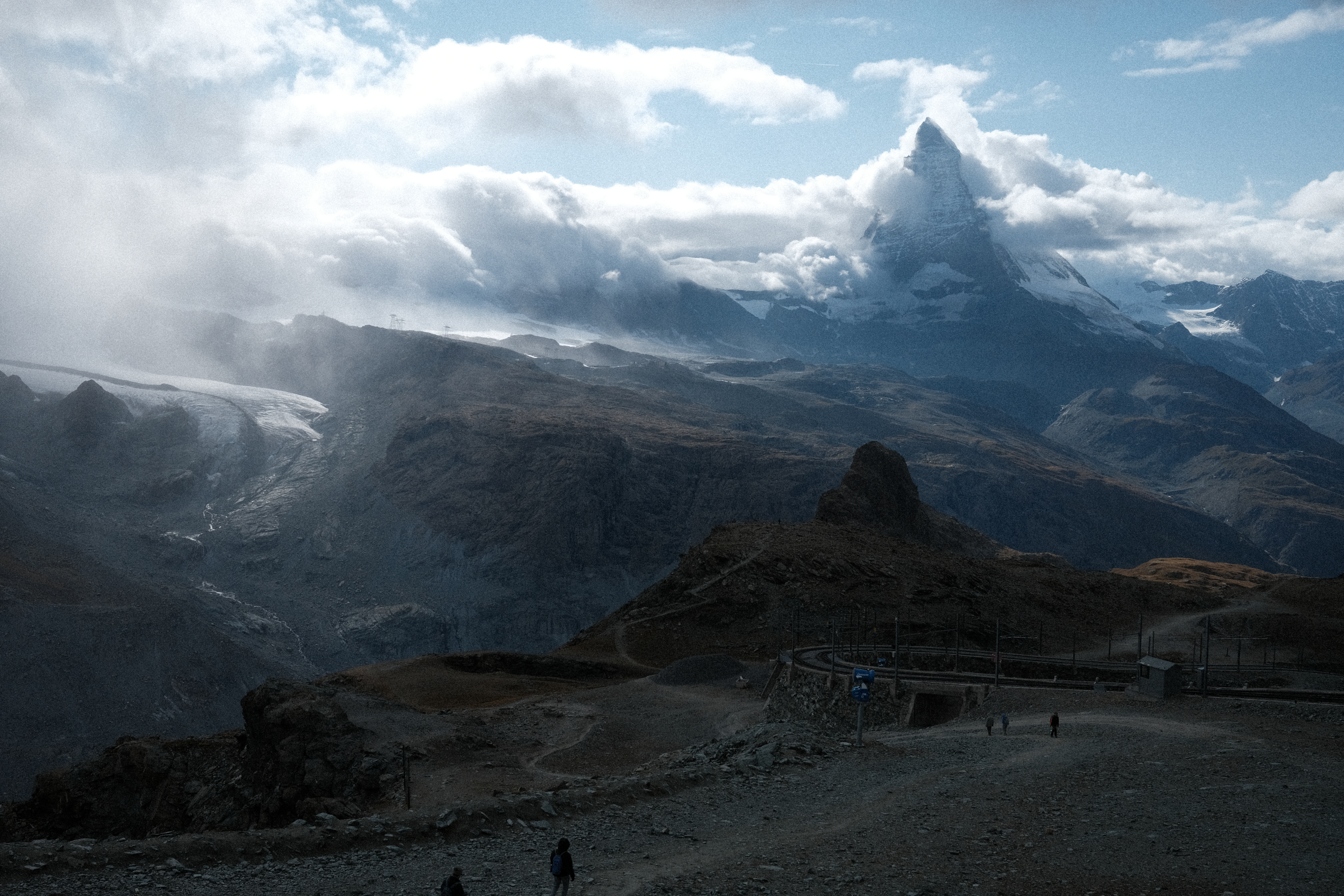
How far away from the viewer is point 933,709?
45719 millimetres

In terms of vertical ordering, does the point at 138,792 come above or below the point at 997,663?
below

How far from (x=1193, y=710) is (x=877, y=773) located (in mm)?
15951

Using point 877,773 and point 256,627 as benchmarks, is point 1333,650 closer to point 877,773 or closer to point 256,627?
point 877,773

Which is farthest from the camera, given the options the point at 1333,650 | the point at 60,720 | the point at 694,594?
the point at 60,720

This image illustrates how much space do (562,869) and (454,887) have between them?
2.13m

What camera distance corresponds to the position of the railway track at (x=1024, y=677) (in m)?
44.8

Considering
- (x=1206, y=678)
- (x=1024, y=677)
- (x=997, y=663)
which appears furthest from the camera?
(x=1024, y=677)

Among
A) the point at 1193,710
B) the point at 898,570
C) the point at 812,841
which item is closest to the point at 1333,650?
the point at 898,570

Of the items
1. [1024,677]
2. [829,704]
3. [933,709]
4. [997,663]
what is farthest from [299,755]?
[1024,677]

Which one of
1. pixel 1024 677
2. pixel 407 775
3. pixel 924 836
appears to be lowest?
pixel 407 775

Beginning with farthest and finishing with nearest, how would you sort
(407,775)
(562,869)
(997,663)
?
(997,663), (407,775), (562,869)

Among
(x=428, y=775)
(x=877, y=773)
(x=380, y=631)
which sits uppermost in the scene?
(x=877, y=773)

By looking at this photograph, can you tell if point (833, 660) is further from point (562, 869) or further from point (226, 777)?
point (562, 869)

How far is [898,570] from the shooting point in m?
81.2
